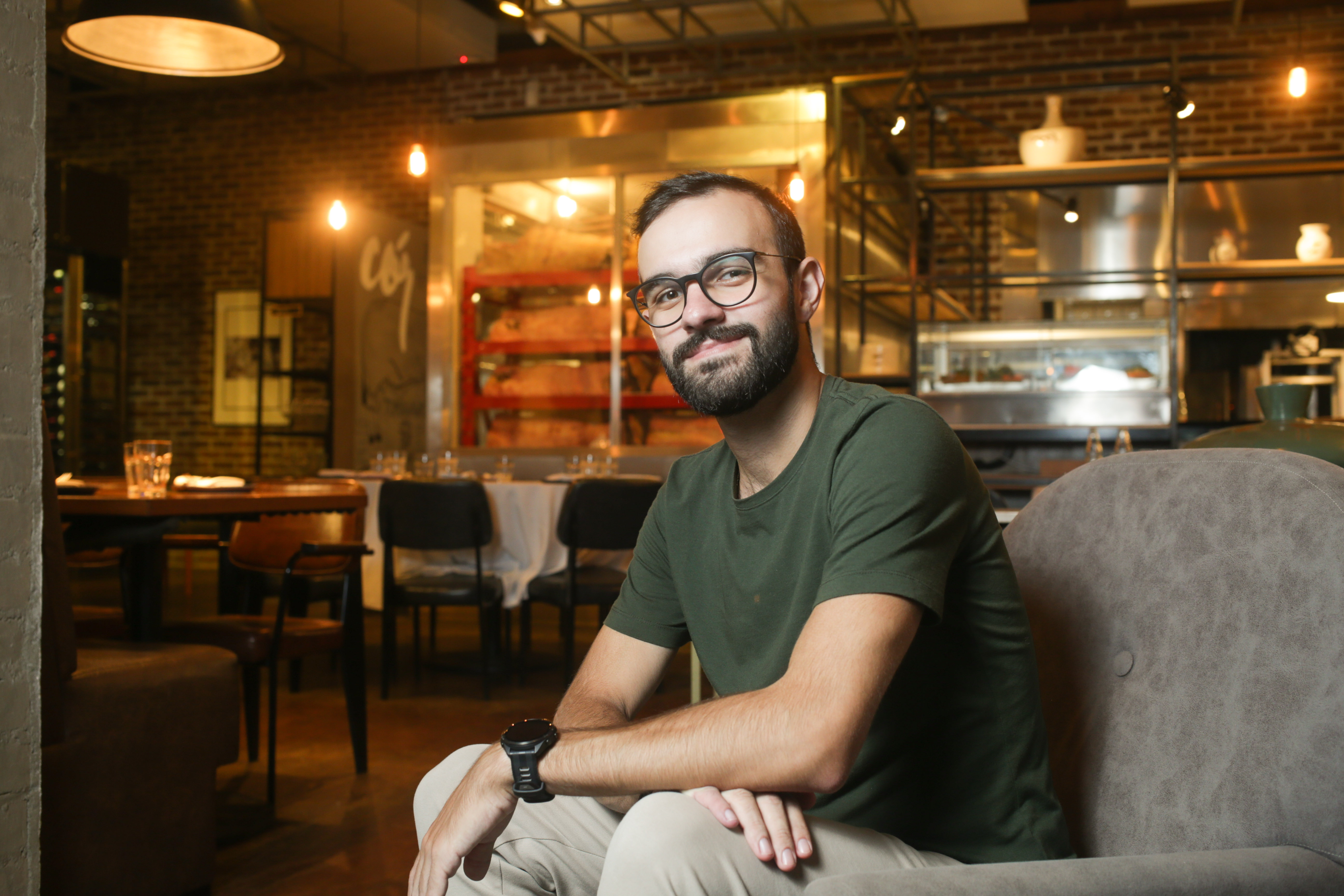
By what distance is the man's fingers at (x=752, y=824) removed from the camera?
Answer: 95 centimetres

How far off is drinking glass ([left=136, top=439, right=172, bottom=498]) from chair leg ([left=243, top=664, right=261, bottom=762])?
66 cm

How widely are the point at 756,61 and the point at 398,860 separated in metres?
6.59

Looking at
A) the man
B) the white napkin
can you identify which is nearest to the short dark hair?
the man

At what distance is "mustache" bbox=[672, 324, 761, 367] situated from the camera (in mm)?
1259

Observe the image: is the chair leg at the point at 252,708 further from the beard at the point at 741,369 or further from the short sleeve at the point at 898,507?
Result: the short sleeve at the point at 898,507

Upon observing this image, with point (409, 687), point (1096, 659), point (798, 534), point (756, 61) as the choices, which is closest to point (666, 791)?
point (798, 534)

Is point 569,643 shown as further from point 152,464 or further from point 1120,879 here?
point 1120,879

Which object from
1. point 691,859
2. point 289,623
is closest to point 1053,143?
point 289,623

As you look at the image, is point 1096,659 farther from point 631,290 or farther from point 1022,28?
point 1022,28

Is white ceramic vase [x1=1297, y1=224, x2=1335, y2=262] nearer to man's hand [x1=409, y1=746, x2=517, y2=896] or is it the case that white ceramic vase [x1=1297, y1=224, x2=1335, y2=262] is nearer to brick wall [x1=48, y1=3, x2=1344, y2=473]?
brick wall [x1=48, y1=3, x2=1344, y2=473]

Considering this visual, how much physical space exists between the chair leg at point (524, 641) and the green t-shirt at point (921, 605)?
356 centimetres

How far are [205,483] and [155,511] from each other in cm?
56

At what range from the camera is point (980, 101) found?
7684 millimetres

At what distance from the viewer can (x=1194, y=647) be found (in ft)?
3.54
